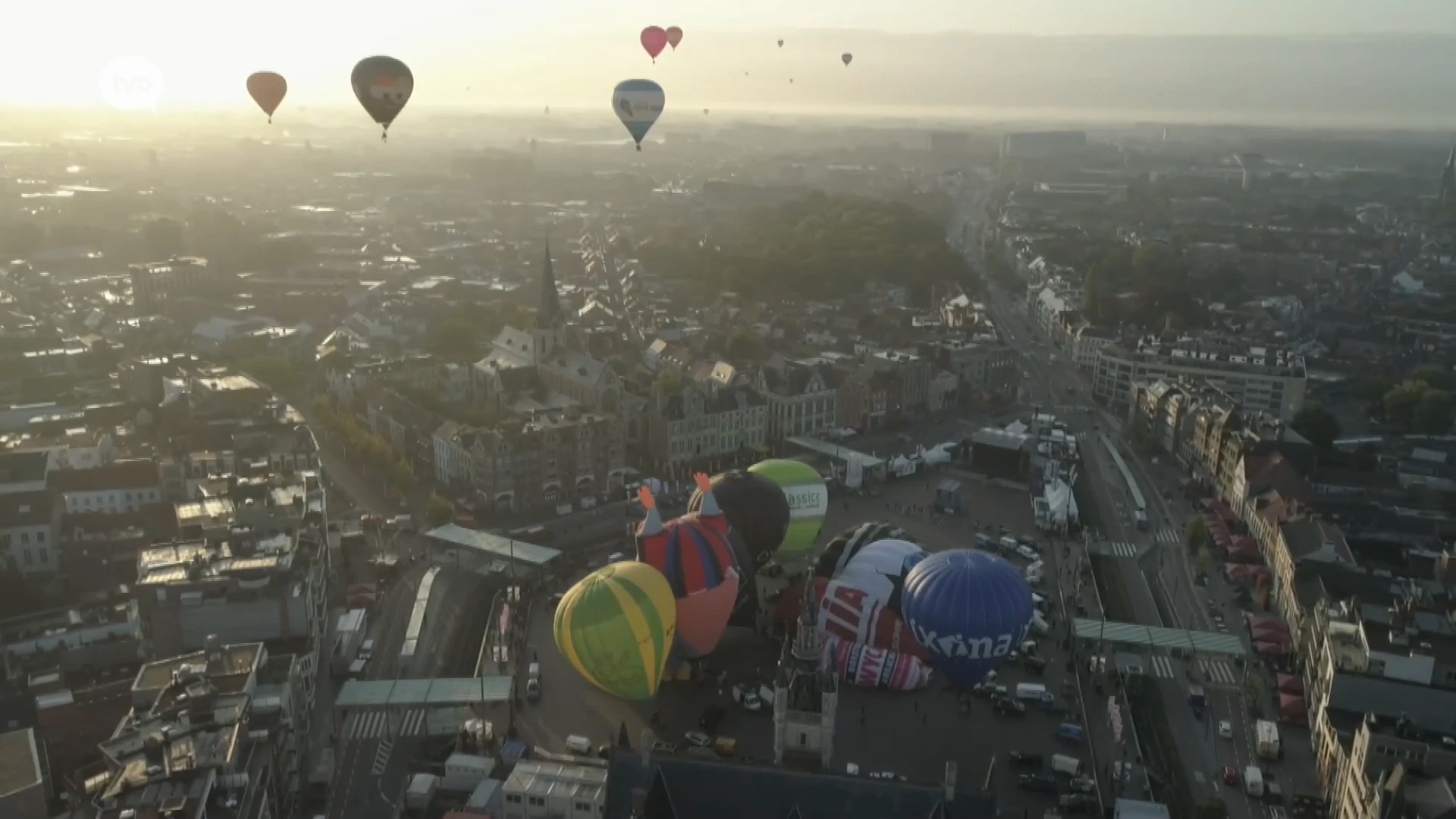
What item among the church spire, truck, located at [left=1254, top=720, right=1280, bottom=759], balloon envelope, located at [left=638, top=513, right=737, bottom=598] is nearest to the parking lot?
balloon envelope, located at [left=638, top=513, right=737, bottom=598]

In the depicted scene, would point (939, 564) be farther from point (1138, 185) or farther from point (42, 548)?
point (1138, 185)

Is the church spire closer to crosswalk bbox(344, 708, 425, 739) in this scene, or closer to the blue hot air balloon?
crosswalk bbox(344, 708, 425, 739)

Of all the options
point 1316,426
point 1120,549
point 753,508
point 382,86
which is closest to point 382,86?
point 382,86

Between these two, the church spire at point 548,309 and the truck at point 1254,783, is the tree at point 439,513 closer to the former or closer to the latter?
the church spire at point 548,309

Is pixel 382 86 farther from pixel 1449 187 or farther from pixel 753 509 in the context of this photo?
pixel 1449 187

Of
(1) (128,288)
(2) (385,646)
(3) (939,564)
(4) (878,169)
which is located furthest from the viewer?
(4) (878,169)

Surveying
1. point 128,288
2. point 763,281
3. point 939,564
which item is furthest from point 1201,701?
point 128,288

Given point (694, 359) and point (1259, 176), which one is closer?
point (694, 359)
